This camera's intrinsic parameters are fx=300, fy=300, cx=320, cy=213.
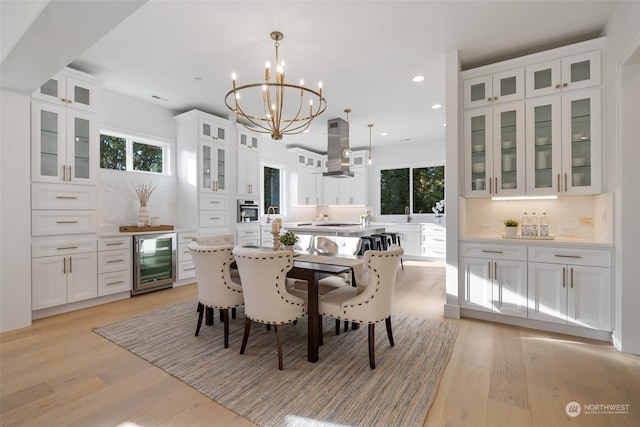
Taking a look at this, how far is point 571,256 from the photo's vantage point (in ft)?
9.53

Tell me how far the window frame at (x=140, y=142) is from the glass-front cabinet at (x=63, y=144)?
26.6 inches

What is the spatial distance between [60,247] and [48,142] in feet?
4.06

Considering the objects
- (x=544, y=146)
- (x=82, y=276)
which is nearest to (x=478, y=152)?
(x=544, y=146)

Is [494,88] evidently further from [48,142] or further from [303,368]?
[48,142]

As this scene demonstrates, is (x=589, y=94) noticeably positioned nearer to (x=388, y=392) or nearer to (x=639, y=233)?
(x=639, y=233)

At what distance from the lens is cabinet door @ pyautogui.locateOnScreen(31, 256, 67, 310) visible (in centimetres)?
335

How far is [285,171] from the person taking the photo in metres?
7.77

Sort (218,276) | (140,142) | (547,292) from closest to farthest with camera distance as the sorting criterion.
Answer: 1. (218,276)
2. (547,292)
3. (140,142)

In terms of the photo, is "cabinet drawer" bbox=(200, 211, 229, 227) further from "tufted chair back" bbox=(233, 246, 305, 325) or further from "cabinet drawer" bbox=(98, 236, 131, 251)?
"tufted chair back" bbox=(233, 246, 305, 325)

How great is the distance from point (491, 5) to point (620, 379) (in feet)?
10.2

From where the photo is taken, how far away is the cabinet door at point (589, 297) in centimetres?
275

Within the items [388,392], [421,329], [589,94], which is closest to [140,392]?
[388,392]

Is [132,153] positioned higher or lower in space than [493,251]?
higher

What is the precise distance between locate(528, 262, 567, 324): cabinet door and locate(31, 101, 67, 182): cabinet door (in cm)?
541
